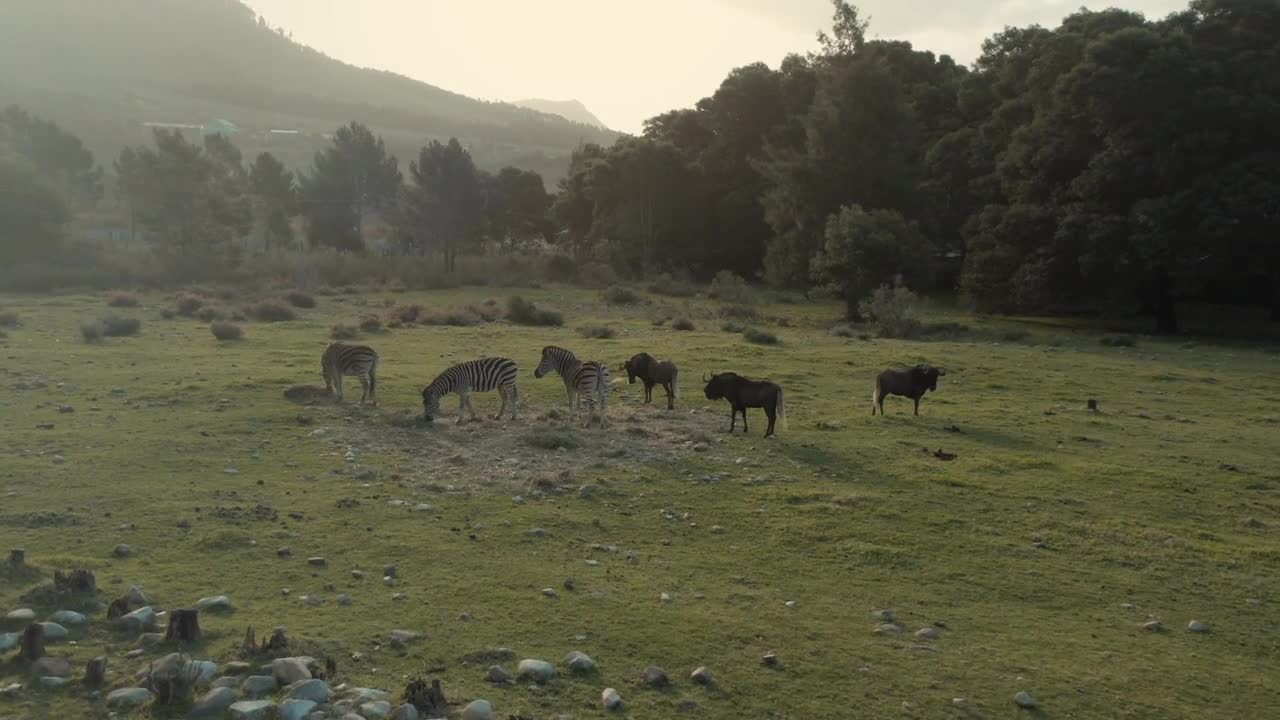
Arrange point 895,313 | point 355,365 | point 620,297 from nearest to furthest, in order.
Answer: point 355,365 → point 895,313 → point 620,297

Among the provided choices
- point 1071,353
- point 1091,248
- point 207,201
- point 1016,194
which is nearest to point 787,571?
point 1071,353

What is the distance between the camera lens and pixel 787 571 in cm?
1056

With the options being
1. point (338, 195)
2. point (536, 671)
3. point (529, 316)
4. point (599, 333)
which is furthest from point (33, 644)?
point (338, 195)

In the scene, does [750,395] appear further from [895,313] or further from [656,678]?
→ [895,313]

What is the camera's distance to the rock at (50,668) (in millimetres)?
6992

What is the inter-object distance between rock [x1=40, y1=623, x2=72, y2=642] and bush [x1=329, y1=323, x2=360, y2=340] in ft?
76.9

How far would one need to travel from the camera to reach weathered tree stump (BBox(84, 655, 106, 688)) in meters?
6.91

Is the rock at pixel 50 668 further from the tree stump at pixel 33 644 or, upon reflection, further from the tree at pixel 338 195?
the tree at pixel 338 195

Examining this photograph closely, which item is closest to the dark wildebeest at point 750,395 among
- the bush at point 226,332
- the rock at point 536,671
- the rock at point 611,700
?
the rock at point 536,671

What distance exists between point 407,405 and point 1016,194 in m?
32.7

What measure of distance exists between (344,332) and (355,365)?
41.8 ft

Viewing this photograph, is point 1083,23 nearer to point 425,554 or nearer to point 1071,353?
point 1071,353

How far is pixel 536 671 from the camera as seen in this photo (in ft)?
24.7

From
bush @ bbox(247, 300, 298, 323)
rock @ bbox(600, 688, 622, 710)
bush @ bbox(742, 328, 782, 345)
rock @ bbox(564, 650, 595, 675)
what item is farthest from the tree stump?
bush @ bbox(247, 300, 298, 323)
